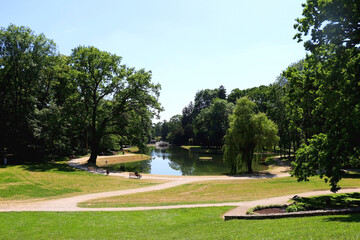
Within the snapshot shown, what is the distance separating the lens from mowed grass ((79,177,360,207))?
17980 mm

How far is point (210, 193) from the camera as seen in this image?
2116 centimetres

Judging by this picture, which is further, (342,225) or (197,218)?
(197,218)

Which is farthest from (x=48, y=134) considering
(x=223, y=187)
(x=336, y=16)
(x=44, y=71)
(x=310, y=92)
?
(x=336, y=16)

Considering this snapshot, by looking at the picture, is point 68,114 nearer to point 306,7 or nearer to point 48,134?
point 48,134

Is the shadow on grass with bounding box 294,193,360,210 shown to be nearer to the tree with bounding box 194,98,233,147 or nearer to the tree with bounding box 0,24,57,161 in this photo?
the tree with bounding box 0,24,57,161

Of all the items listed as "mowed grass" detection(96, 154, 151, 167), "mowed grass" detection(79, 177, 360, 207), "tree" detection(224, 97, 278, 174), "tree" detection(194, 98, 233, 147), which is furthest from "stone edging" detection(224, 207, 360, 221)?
"tree" detection(194, 98, 233, 147)

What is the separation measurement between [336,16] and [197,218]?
12001 mm

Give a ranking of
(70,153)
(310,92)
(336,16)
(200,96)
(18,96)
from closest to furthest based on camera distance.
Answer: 1. (336,16)
2. (310,92)
3. (18,96)
4. (70,153)
5. (200,96)

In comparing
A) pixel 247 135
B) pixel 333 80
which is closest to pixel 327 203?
pixel 333 80

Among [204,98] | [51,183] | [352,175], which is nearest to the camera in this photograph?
[51,183]

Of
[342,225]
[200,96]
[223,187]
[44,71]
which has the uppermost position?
[200,96]

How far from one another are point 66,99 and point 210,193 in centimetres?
2786

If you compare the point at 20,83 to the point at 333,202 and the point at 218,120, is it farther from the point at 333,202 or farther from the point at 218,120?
the point at 218,120

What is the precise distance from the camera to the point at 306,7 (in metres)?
12.9
